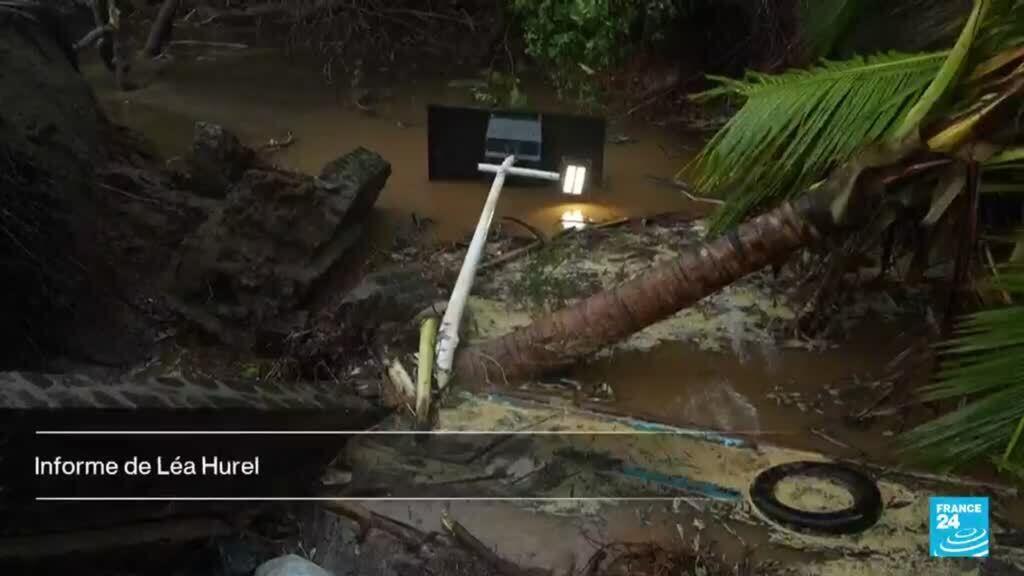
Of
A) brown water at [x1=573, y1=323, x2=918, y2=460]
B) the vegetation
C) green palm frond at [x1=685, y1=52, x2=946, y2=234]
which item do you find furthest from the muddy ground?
green palm frond at [x1=685, y1=52, x2=946, y2=234]

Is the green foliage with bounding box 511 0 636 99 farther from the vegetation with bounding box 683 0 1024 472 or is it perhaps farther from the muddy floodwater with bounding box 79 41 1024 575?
the vegetation with bounding box 683 0 1024 472

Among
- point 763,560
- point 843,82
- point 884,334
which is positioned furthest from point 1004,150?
point 763,560

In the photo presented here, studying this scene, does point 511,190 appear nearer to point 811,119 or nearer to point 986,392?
point 811,119

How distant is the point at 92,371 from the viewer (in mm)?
1784

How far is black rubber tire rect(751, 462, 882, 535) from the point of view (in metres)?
1.74

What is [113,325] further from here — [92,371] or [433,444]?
[433,444]

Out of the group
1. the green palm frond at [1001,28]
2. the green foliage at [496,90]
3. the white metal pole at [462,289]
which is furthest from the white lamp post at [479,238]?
the green palm frond at [1001,28]

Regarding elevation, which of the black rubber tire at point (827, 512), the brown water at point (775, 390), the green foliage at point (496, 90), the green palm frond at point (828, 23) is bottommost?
the black rubber tire at point (827, 512)

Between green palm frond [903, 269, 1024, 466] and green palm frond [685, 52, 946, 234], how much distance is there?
488 mm

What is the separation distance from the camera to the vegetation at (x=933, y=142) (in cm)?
152

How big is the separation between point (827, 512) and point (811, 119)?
75 centimetres

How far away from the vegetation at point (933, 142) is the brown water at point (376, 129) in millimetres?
370

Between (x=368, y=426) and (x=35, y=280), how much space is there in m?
0.68

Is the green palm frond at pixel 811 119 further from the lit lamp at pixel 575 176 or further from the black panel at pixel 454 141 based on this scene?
the black panel at pixel 454 141
